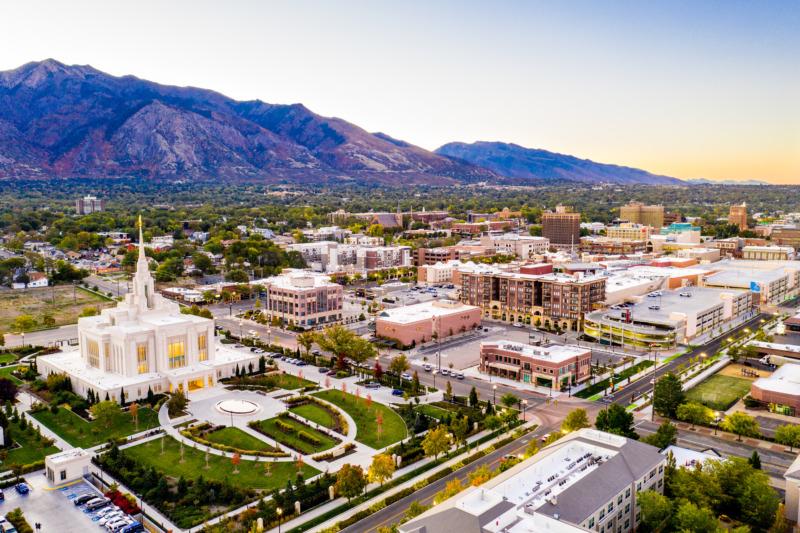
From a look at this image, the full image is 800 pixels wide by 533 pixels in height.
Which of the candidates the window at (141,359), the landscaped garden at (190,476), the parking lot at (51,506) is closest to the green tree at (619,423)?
the landscaped garden at (190,476)

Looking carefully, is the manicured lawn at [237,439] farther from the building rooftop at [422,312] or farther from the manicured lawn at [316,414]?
the building rooftop at [422,312]

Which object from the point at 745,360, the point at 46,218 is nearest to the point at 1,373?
the point at 745,360

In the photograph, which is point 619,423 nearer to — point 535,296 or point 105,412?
point 105,412

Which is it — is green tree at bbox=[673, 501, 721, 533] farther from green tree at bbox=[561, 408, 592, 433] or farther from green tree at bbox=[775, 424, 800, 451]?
green tree at bbox=[775, 424, 800, 451]

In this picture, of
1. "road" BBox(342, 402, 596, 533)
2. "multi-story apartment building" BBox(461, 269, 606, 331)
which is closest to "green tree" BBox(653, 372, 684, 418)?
"road" BBox(342, 402, 596, 533)

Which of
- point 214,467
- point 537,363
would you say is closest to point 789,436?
point 537,363

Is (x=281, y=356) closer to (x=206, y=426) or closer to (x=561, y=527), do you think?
(x=206, y=426)
